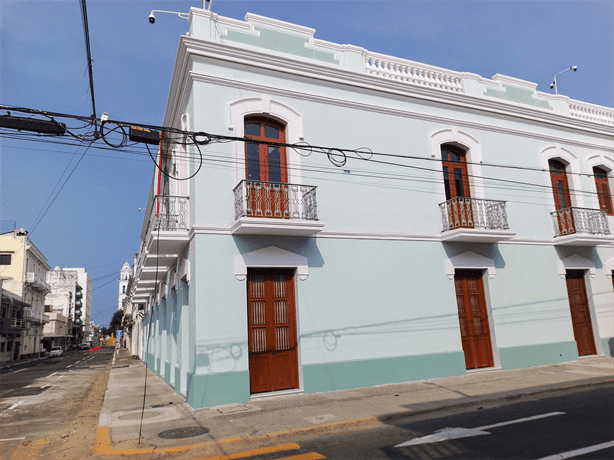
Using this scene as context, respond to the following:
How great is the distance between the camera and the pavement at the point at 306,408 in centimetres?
687

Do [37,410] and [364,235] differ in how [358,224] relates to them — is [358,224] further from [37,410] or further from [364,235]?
[37,410]

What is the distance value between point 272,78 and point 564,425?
31.1ft

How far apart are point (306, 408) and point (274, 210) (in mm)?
4259

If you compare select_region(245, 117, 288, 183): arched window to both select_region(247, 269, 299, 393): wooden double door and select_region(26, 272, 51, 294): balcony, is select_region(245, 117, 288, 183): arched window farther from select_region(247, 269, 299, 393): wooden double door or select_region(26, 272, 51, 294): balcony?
select_region(26, 272, 51, 294): balcony

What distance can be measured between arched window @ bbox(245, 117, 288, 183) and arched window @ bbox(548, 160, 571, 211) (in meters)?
9.27

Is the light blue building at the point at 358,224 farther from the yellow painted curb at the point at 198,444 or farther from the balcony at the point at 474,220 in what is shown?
the yellow painted curb at the point at 198,444

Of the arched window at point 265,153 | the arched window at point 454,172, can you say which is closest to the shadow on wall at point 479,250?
the arched window at point 454,172

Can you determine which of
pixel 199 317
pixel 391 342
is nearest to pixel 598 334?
pixel 391 342

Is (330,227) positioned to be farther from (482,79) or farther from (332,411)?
(482,79)

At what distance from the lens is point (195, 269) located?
968 cm

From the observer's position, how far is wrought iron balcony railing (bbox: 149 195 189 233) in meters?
10.6

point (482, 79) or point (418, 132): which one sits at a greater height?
point (482, 79)

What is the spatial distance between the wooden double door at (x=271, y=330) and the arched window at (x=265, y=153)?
2.35 metres

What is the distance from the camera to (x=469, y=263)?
12469mm
